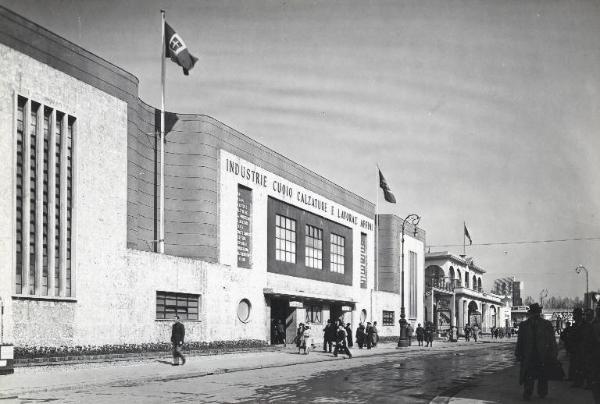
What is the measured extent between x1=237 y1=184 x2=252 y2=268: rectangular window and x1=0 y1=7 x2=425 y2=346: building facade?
0.09 metres

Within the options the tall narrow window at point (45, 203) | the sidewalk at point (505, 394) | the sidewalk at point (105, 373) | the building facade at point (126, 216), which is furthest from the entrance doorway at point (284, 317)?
the sidewalk at point (505, 394)

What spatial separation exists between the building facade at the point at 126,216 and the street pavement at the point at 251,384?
8.50 feet

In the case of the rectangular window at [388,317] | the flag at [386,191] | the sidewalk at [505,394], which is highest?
the flag at [386,191]

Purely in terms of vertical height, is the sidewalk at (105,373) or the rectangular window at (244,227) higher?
the rectangular window at (244,227)

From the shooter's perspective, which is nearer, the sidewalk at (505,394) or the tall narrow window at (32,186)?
the sidewalk at (505,394)

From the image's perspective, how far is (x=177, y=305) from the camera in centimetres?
3006

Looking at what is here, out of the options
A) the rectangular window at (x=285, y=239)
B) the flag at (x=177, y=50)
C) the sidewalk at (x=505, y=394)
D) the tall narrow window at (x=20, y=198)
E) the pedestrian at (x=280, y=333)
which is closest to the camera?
the sidewalk at (x=505, y=394)

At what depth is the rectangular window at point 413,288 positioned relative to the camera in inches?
2544

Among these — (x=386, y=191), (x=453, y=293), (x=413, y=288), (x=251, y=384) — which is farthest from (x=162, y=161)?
(x=453, y=293)

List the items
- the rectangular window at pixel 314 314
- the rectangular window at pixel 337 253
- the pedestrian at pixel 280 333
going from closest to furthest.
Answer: the pedestrian at pixel 280 333, the rectangular window at pixel 314 314, the rectangular window at pixel 337 253

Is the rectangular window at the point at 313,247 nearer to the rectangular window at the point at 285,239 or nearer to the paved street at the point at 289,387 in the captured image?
the rectangular window at the point at 285,239

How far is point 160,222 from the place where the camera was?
103 ft

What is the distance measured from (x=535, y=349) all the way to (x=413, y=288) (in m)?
53.8

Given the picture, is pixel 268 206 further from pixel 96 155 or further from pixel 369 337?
pixel 96 155
